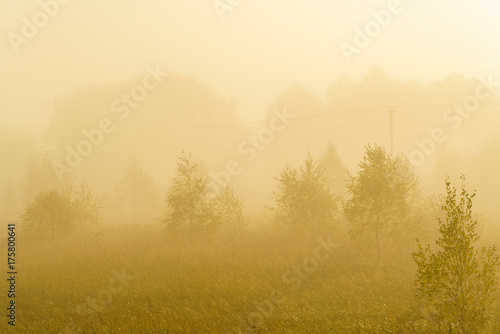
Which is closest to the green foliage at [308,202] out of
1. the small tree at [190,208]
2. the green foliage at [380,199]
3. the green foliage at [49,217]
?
the green foliage at [380,199]

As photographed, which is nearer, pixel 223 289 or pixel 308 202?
pixel 223 289

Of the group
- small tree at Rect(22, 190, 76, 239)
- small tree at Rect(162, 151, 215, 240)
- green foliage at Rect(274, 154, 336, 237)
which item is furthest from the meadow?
small tree at Rect(22, 190, 76, 239)

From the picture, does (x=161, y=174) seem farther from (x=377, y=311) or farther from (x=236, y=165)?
(x=377, y=311)

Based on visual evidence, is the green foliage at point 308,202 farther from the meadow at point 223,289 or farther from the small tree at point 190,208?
the small tree at point 190,208

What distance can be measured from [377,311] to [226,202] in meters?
14.6

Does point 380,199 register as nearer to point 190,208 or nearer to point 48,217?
point 190,208

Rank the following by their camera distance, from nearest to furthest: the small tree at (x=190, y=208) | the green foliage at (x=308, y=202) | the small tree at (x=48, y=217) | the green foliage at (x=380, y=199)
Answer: the green foliage at (x=380, y=199), the green foliage at (x=308, y=202), the small tree at (x=190, y=208), the small tree at (x=48, y=217)

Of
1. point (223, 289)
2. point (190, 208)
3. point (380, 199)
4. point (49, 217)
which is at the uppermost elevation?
point (380, 199)

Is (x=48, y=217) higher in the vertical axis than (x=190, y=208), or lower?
lower

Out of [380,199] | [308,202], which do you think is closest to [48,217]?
[308,202]

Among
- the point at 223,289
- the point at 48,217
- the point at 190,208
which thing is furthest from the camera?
the point at 48,217

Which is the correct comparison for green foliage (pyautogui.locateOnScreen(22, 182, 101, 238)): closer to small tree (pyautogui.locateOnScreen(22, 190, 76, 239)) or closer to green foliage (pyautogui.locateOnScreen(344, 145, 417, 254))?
small tree (pyautogui.locateOnScreen(22, 190, 76, 239))

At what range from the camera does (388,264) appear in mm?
16672

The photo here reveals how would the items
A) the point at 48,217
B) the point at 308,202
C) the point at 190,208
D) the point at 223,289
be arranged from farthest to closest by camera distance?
the point at 48,217, the point at 190,208, the point at 308,202, the point at 223,289
